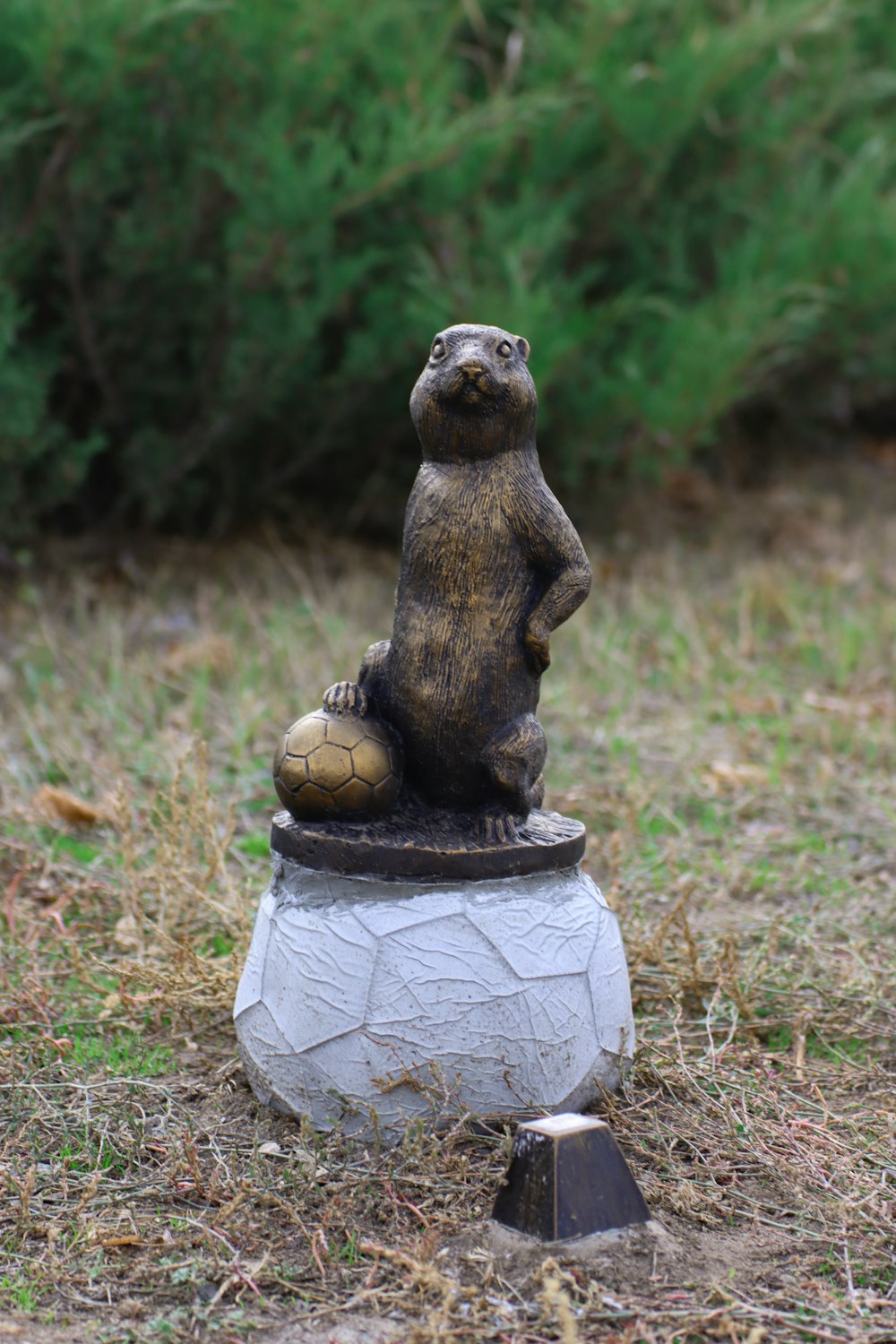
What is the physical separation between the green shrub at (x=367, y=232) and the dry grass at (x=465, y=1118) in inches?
29.6

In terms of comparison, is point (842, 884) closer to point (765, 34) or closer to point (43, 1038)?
point (43, 1038)

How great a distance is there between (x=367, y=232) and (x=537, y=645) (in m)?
4.23

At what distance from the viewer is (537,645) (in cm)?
268

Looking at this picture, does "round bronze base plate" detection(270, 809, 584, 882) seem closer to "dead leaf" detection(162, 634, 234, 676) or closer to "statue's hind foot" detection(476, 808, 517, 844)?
"statue's hind foot" detection(476, 808, 517, 844)

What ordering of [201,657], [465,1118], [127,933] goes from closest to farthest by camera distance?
[465,1118]
[127,933]
[201,657]

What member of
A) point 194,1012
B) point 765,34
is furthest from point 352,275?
point 194,1012

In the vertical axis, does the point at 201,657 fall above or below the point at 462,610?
below

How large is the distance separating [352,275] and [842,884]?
3384 mm

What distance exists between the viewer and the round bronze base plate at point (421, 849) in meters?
2.56

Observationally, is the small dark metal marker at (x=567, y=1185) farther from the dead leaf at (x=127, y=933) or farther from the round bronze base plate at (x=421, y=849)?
the dead leaf at (x=127, y=933)

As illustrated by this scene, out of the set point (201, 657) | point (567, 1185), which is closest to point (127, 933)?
point (567, 1185)

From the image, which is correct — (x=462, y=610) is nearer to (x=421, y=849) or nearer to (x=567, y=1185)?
(x=421, y=849)

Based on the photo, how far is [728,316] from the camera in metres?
6.76

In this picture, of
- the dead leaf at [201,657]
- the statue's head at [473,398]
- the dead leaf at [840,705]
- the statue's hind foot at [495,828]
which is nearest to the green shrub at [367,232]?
the dead leaf at [201,657]
